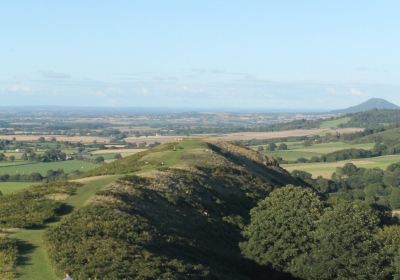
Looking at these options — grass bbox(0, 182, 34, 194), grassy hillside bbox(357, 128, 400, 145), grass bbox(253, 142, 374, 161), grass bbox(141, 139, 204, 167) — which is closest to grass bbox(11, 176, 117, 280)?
grass bbox(141, 139, 204, 167)

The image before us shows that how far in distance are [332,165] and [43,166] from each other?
66.4 meters

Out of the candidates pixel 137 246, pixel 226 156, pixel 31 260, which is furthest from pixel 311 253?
pixel 226 156

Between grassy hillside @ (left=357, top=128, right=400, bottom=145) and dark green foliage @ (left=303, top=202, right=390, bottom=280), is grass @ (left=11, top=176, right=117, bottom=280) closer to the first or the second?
dark green foliage @ (left=303, top=202, right=390, bottom=280)

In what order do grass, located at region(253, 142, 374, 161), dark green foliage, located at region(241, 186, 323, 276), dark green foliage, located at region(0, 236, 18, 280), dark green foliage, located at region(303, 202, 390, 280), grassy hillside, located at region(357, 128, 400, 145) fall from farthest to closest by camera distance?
grassy hillside, located at region(357, 128, 400, 145), grass, located at region(253, 142, 374, 161), dark green foliage, located at region(241, 186, 323, 276), dark green foliage, located at region(303, 202, 390, 280), dark green foliage, located at region(0, 236, 18, 280)

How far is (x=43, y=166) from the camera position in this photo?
118m

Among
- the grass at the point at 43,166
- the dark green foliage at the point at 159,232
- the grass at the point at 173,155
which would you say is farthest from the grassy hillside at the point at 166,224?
the grass at the point at 43,166

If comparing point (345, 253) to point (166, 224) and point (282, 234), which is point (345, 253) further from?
point (166, 224)

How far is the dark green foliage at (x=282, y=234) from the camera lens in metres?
37.3

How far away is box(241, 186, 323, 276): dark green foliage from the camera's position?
3734 cm

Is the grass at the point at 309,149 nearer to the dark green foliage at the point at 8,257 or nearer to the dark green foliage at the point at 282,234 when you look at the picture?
the dark green foliage at the point at 282,234

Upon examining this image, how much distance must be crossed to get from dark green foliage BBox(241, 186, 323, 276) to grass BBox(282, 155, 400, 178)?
274 ft

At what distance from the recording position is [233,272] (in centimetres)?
3491

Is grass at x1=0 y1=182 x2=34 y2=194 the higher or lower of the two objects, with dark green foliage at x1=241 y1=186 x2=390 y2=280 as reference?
lower

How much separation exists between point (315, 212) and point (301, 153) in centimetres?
12390
